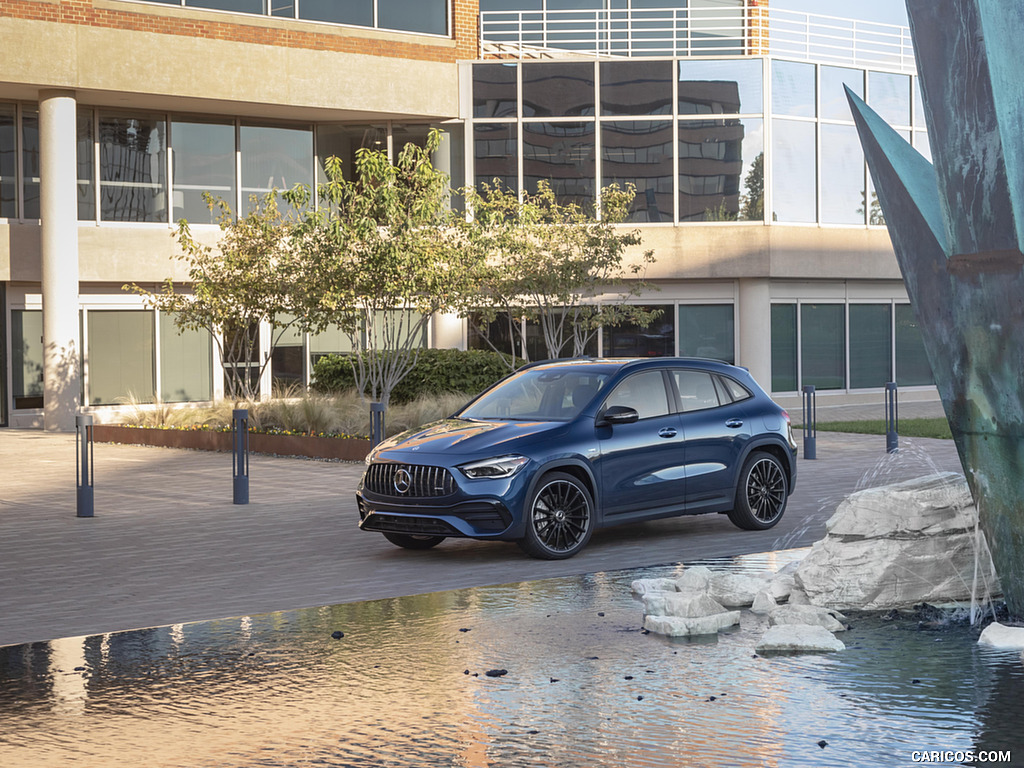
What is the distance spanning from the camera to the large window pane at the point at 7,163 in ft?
99.5

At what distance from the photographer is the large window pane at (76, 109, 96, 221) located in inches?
1216

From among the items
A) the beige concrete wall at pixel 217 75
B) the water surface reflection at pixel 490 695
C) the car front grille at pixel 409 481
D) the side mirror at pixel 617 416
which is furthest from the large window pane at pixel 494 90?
the water surface reflection at pixel 490 695

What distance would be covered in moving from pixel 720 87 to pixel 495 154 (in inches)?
225

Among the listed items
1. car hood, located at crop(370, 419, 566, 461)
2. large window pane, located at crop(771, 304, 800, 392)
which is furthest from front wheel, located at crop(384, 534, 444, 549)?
large window pane, located at crop(771, 304, 800, 392)

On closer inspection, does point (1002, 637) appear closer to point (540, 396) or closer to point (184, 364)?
point (540, 396)

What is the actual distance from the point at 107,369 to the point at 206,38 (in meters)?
7.71

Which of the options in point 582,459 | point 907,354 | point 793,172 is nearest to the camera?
point 582,459

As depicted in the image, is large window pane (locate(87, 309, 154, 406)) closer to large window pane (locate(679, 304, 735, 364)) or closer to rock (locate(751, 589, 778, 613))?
large window pane (locate(679, 304, 735, 364))

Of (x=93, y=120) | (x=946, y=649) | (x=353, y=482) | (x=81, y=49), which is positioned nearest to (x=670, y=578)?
(x=946, y=649)

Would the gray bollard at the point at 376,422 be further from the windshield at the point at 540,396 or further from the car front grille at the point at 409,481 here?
the car front grille at the point at 409,481

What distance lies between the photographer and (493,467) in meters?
10.9

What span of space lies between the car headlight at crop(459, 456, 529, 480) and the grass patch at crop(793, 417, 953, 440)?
1434cm

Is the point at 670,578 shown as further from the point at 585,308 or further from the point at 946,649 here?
the point at 585,308

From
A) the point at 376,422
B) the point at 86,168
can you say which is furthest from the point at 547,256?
the point at 86,168
